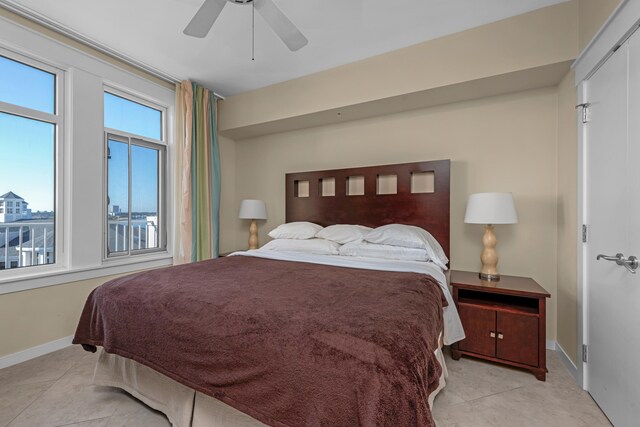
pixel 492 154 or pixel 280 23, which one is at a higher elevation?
pixel 280 23

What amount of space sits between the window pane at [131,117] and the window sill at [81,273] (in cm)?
147

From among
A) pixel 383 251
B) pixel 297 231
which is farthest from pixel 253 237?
pixel 383 251

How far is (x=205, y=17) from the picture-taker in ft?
6.01

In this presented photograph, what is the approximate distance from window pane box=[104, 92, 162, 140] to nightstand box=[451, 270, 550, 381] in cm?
372

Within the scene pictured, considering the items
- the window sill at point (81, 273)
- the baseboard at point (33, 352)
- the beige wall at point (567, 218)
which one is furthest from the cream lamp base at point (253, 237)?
the beige wall at point (567, 218)

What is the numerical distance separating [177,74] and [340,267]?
2.96 meters

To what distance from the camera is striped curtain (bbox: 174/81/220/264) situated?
3.40 meters

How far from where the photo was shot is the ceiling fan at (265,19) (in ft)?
5.80

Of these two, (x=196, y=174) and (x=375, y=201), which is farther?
(x=196, y=174)

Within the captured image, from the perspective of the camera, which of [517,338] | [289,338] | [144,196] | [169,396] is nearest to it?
[289,338]

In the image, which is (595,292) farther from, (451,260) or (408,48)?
(408,48)

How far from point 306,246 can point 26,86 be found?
2867mm

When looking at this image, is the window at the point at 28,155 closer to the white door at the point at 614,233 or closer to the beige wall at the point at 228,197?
Answer: the beige wall at the point at 228,197

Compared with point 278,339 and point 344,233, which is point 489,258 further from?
point 278,339
